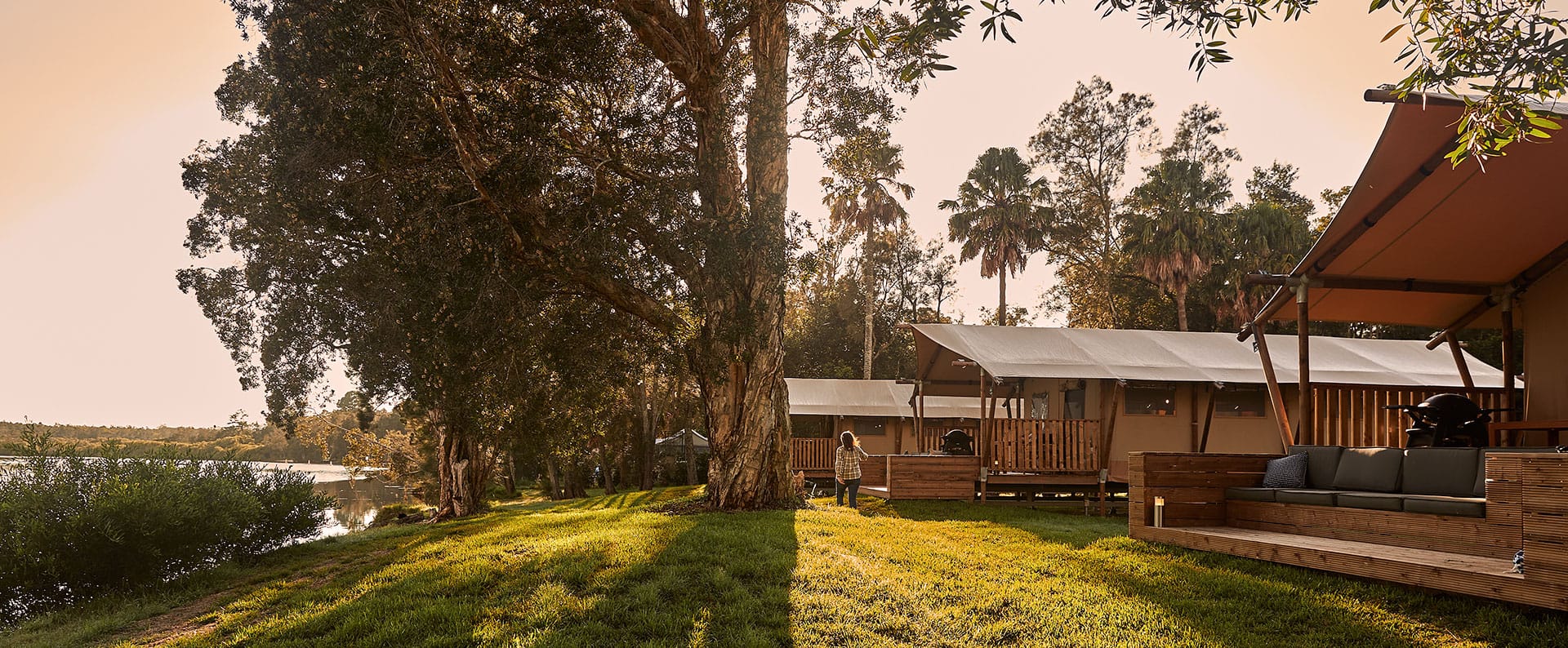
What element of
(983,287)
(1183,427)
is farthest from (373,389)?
(983,287)

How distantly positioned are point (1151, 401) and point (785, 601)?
42.6 ft

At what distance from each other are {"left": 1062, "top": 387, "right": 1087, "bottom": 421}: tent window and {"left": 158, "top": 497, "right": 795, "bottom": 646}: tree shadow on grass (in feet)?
32.9

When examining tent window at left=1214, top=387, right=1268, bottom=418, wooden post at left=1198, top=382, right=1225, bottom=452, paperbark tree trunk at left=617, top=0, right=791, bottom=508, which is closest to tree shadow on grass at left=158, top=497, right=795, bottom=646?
paperbark tree trunk at left=617, top=0, right=791, bottom=508

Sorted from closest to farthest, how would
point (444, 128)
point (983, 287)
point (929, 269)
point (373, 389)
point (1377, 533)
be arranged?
point (1377, 533) → point (444, 128) → point (373, 389) → point (983, 287) → point (929, 269)

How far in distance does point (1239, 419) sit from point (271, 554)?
1739 centimetres

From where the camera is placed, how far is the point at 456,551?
9141 millimetres

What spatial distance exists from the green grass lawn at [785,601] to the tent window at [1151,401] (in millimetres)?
8200

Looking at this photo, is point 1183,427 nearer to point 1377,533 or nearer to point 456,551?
point 1377,533

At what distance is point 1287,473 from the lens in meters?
8.32

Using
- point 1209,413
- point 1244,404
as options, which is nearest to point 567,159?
point 1209,413

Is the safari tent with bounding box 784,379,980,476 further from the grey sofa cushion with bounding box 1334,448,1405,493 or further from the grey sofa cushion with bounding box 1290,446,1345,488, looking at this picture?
the grey sofa cushion with bounding box 1334,448,1405,493

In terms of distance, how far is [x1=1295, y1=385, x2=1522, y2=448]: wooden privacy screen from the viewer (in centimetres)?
1340

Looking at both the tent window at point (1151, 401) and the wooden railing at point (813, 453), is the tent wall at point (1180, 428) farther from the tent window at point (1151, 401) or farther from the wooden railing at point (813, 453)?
the wooden railing at point (813, 453)

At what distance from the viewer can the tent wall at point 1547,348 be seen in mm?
10070
